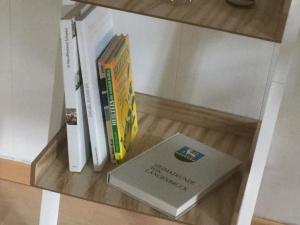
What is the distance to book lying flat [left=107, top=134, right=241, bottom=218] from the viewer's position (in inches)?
46.8

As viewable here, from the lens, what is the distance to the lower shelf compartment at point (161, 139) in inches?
47.2

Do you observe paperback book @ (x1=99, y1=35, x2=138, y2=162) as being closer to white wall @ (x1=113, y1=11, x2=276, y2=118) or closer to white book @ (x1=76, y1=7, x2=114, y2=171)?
white book @ (x1=76, y1=7, x2=114, y2=171)

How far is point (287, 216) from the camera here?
1.66 metres

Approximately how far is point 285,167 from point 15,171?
82 centimetres

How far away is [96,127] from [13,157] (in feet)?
2.13

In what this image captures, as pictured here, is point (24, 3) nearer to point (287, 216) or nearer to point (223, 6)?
point (223, 6)

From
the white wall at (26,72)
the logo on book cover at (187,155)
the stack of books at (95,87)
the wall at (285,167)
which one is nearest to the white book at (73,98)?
the stack of books at (95,87)

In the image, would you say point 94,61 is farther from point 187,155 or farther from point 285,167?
point 285,167

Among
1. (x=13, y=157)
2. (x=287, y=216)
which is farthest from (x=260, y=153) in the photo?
(x=13, y=157)

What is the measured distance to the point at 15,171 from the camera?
1.80m

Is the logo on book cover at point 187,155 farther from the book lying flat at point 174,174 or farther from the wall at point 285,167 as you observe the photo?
the wall at point 285,167

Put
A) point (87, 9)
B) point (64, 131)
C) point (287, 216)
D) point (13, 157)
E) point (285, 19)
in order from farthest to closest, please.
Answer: point (13, 157)
point (287, 216)
point (64, 131)
point (87, 9)
point (285, 19)

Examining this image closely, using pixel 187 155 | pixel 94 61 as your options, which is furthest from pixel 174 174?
pixel 94 61

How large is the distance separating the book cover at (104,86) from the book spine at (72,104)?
5 cm
